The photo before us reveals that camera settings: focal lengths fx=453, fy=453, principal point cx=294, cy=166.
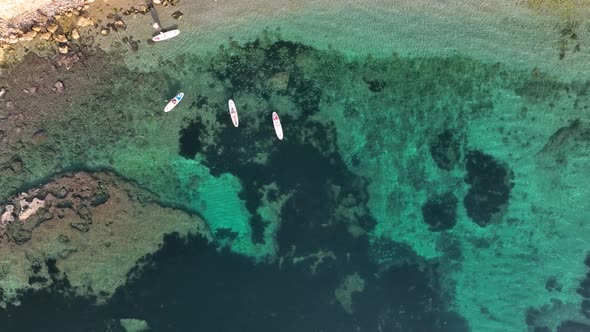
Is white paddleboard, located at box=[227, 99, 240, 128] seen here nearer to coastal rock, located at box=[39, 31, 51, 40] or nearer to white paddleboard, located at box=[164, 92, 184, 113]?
white paddleboard, located at box=[164, 92, 184, 113]

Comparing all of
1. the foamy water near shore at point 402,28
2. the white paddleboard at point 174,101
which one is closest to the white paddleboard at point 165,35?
the foamy water near shore at point 402,28

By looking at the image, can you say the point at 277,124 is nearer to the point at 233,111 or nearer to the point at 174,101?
the point at 233,111

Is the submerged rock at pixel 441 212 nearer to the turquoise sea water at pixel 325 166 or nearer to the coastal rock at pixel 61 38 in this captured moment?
the turquoise sea water at pixel 325 166

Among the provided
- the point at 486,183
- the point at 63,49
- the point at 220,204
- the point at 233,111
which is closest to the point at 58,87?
the point at 63,49

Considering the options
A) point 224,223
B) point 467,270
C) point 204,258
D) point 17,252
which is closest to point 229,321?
point 204,258

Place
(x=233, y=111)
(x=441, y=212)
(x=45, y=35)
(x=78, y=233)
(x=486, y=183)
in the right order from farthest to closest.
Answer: (x=441, y=212) < (x=486, y=183) < (x=233, y=111) < (x=45, y=35) < (x=78, y=233)

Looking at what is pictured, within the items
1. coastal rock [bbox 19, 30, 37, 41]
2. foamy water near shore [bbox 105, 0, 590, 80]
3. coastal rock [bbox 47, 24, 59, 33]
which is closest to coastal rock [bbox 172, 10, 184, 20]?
foamy water near shore [bbox 105, 0, 590, 80]

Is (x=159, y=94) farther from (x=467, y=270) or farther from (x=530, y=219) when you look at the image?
(x=530, y=219)
